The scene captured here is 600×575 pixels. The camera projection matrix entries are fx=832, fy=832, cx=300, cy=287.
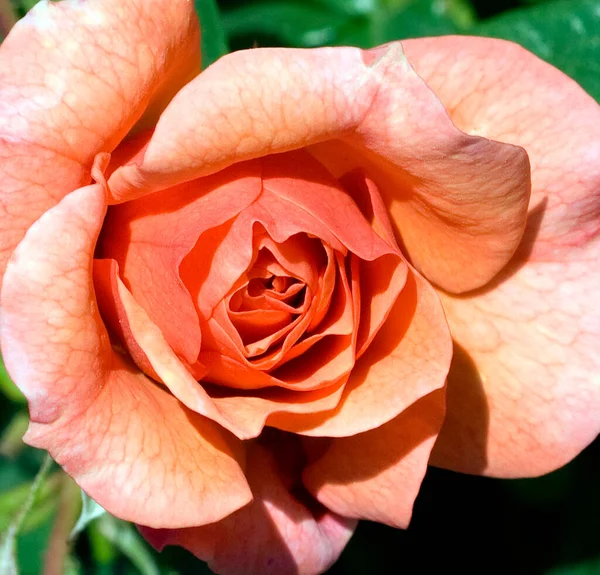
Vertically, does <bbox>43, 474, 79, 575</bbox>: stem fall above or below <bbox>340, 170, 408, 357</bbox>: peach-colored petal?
below

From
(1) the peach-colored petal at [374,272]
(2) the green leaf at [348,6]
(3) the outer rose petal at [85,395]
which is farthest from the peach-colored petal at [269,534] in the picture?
(2) the green leaf at [348,6]

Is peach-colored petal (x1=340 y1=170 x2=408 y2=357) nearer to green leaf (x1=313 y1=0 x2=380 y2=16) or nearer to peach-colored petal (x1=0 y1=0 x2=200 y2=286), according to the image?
peach-colored petal (x1=0 y1=0 x2=200 y2=286)

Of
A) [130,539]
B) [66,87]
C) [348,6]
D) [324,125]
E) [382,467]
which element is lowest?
[130,539]

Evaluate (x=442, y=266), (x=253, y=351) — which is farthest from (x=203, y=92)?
(x=442, y=266)

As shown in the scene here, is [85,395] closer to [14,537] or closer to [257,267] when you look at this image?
[257,267]

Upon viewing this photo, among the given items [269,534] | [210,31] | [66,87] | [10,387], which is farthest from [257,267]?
[10,387]

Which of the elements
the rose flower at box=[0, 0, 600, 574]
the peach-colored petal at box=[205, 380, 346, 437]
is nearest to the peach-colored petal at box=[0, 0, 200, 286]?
the rose flower at box=[0, 0, 600, 574]

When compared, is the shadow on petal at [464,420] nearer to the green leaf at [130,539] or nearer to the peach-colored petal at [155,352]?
the peach-colored petal at [155,352]

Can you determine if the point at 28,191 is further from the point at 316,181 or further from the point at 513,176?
the point at 513,176

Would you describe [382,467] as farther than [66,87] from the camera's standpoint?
Yes
